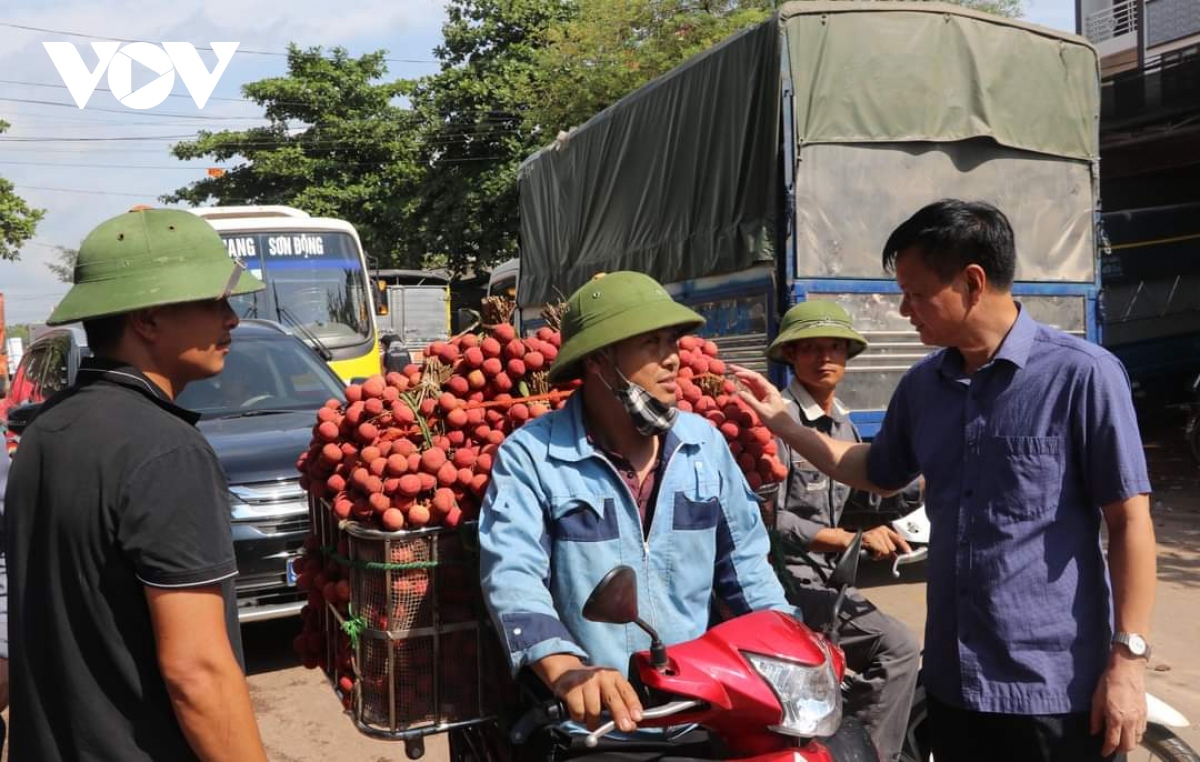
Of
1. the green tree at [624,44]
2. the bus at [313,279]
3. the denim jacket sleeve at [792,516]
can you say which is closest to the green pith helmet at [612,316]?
the denim jacket sleeve at [792,516]

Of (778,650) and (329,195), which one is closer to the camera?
(778,650)

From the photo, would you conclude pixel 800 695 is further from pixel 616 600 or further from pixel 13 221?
pixel 13 221

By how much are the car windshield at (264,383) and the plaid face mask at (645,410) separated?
4880 millimetres

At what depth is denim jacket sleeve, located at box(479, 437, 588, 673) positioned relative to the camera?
Result: 2.16m

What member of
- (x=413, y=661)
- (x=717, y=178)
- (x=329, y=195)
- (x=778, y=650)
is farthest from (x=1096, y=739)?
(x=329, y=195)

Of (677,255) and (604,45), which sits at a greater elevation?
(604,45)

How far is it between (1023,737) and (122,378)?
6.68 ft

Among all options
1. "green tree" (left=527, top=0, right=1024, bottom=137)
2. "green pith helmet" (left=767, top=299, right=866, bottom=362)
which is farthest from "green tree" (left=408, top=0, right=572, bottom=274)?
"green pith helmet" (left=767, top=299, right=866, bottom=362)

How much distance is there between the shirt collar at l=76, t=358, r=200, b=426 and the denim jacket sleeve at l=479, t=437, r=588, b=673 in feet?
2.25

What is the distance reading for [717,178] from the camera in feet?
26.6

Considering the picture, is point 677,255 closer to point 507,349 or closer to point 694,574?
point 507,349

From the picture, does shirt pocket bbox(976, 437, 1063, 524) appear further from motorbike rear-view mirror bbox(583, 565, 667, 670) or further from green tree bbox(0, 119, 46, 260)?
green tree bbox(0, 119, 46, 260)

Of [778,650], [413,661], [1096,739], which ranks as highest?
[778,650]

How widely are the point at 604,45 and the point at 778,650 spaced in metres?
18.2
